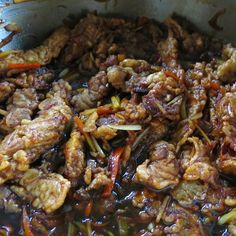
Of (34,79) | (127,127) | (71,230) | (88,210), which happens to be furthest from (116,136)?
(34,79)

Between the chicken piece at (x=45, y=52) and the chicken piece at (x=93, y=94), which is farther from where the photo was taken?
the chicken piece at (x=45, y=52)

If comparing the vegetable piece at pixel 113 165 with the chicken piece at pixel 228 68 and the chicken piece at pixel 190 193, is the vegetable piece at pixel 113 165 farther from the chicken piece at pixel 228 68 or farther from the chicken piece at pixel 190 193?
the chicken piece at pixel 228 68

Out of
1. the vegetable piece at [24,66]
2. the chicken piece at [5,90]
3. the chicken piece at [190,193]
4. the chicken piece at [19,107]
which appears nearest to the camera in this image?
the chicken piece at [190,193]

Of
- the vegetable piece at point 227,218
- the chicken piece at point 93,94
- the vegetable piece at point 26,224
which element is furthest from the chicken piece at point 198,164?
the vegetable piece at point 26,224

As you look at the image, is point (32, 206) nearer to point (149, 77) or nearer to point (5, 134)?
point (5, 134)

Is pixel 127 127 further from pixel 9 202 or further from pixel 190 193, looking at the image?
pixel 9 202

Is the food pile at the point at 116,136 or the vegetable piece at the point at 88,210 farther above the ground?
the food pile at the point at 116,136

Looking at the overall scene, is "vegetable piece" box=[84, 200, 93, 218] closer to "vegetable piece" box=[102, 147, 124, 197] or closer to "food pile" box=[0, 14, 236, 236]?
"food pile" box=[0, 14, 236, 236]

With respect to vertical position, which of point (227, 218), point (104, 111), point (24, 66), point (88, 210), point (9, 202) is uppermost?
point (24, 66)
